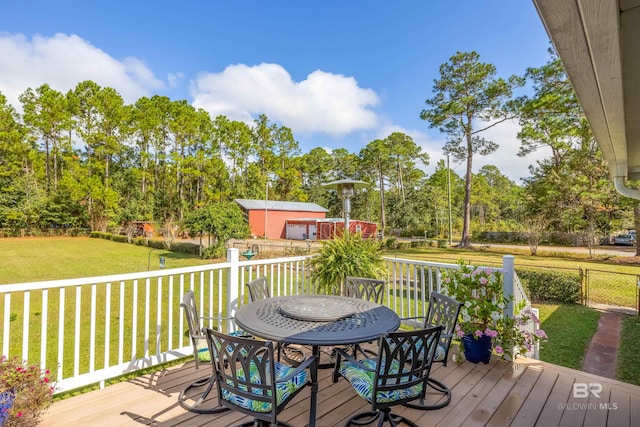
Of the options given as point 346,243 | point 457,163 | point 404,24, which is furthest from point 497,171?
point 346,243

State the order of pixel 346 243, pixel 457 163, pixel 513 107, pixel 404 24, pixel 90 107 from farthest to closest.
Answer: pixel 90 107, pixel 457 163, pixel 513 107, pixel 404 24, pixel 346 243

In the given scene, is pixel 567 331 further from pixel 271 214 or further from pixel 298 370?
pixel 271 214

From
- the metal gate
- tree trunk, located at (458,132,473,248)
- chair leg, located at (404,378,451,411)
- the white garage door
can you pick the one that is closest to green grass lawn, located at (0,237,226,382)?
chair leg, located at (404,378,451,411)

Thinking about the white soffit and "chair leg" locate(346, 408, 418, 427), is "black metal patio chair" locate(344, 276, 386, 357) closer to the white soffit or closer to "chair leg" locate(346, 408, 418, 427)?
"chair leg" locate(346, 408, 418, 427)

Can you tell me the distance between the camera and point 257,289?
3.32 metres

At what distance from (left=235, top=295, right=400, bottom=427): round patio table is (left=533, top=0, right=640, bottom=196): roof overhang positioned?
174 cm

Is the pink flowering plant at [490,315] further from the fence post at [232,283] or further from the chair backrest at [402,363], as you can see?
the fence post at [232,283]

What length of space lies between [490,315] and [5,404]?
12.0ft

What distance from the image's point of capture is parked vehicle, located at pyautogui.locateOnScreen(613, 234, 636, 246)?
2032cm

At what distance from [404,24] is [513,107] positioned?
543 inches

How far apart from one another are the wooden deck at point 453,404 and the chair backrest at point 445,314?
0.42 m

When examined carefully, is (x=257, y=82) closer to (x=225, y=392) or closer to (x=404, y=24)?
(x=404, y=24)

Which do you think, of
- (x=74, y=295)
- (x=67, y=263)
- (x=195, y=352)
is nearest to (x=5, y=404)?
(x=195, y=352)

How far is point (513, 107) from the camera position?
1805 centimetres
